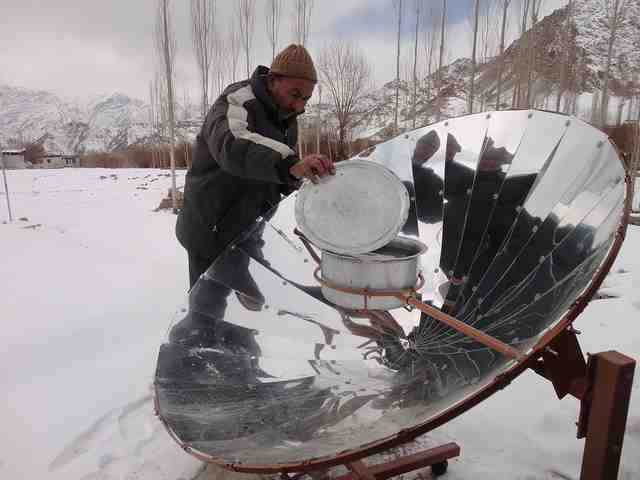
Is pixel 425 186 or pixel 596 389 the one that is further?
pixel 425 186

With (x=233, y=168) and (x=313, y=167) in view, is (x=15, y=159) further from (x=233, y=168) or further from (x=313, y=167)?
(x=313, y=167)

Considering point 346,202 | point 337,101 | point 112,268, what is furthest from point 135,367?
point 337,101

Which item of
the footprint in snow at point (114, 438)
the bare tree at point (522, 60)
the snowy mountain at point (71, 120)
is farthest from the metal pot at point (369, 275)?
the snowy mountain at point (71, 120)

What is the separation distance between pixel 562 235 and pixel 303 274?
957 millimetres

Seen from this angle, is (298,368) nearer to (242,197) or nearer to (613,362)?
(242,197)

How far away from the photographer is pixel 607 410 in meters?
1.02

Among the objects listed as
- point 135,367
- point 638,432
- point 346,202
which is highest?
point 346,202

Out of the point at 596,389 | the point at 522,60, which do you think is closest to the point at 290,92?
the point at 596,389

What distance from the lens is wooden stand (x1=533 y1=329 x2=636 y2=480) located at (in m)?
1.00

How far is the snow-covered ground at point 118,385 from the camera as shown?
179cm

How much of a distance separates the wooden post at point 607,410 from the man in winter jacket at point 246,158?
A: 82cm

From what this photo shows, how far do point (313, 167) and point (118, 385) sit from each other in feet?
6.01

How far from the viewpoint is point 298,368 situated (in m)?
1.63

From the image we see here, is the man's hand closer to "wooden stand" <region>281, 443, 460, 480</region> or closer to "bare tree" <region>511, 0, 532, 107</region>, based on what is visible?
"wooden stand" <region>281, 443, 460, 480</region>
